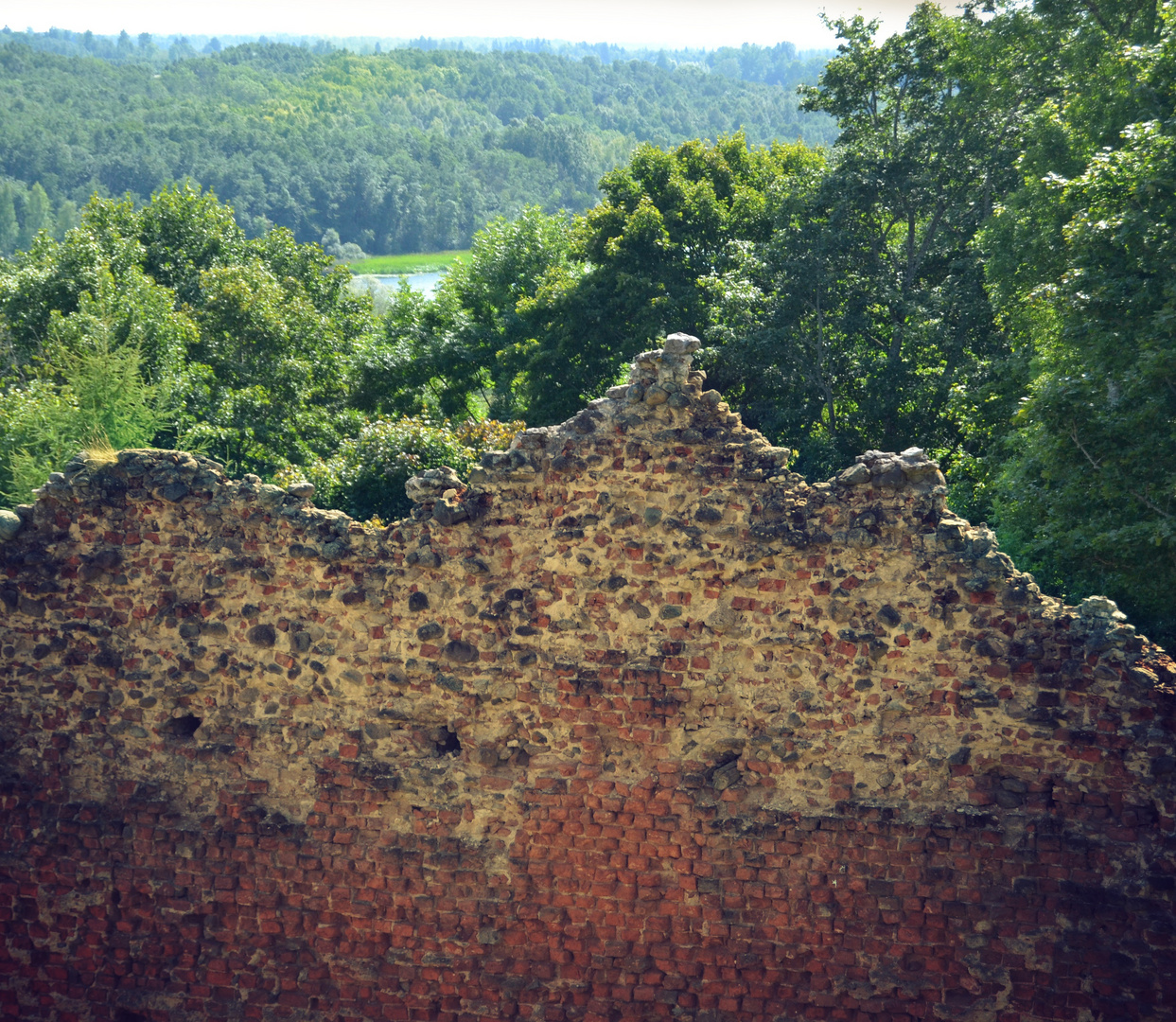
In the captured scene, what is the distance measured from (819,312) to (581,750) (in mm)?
12287

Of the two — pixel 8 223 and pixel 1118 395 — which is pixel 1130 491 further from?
pixel 8 223

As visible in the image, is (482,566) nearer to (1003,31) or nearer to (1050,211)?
(1050,211)

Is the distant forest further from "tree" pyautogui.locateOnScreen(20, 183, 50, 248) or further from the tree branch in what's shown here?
the tree branch

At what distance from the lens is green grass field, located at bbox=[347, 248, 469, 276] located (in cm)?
9494

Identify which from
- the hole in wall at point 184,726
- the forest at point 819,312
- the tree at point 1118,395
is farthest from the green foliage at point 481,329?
the hole in wall at point 184,726

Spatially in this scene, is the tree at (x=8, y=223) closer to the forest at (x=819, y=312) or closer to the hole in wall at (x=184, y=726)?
the forest at (x=819, y=312)

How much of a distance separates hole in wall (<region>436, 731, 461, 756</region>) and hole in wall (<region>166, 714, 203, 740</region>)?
5.77 ft

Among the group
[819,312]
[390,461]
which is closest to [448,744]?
[390,461]

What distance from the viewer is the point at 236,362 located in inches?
923

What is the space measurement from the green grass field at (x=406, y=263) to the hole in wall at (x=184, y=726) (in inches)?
3454

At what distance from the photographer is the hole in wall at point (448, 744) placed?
7.19m

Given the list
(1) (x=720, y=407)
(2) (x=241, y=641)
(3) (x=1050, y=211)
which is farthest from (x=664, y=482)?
(3) (x=1050, y=211)

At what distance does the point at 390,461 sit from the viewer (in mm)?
15352

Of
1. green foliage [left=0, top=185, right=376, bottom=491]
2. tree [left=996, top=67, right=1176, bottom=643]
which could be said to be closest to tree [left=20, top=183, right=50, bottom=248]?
green foliage [left=0, top=185, right=376, bottom=491]
